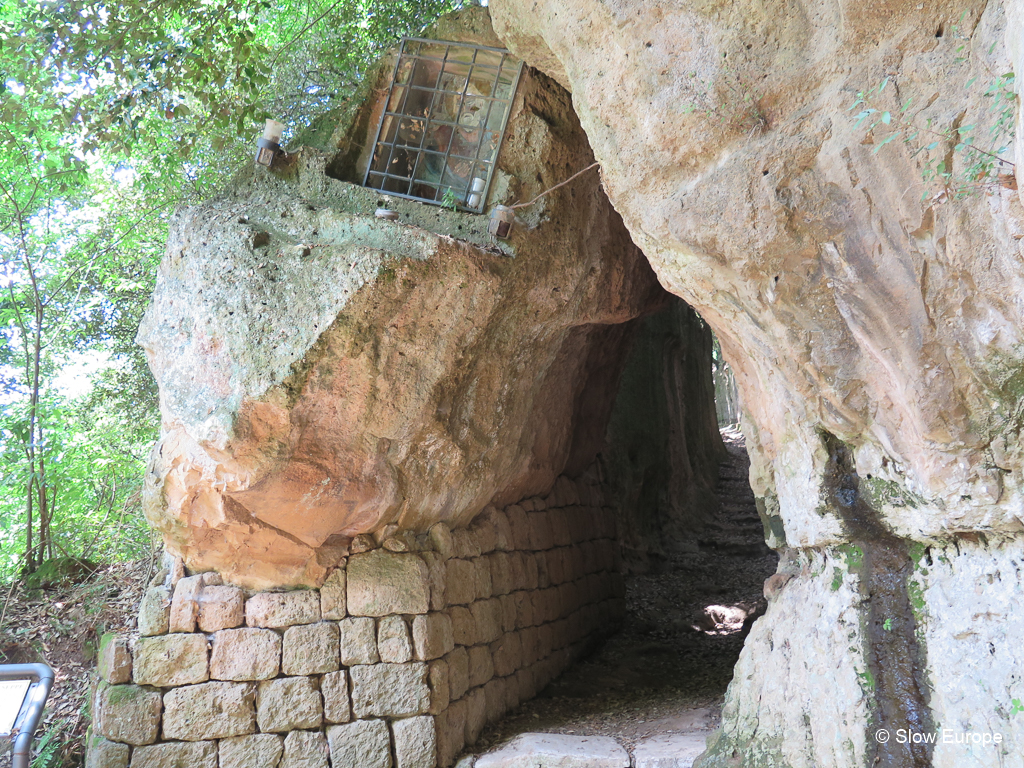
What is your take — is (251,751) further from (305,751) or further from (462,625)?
(462,625)

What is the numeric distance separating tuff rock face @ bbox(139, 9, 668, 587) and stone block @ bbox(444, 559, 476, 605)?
0.34 m

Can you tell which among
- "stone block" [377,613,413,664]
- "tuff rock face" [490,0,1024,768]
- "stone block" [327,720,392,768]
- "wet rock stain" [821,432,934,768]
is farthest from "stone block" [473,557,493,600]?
"wet rock stain" [821,432,934,768]

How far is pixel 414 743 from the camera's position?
3832mm

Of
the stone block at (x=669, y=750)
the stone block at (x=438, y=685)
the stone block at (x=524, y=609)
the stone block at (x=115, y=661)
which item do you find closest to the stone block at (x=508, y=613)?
the stone block at (x=524, y=609)

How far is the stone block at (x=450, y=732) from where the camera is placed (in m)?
3.89

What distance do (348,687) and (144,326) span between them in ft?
7.17

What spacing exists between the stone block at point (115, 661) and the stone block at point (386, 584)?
1.14 metres

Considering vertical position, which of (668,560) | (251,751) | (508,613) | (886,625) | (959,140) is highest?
(959,140)

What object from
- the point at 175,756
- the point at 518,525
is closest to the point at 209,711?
the point at 175,756

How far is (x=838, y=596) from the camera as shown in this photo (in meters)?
3.05

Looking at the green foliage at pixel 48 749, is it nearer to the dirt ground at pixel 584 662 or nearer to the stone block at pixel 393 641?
the dirt ground at pixel 584 662

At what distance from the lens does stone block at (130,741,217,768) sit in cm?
366

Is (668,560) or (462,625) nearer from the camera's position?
(462,625)

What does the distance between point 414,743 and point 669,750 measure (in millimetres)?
1320
